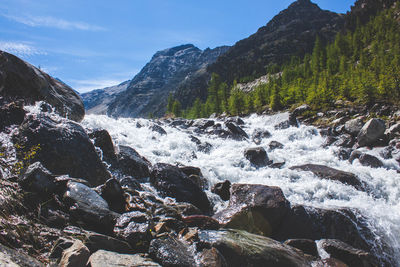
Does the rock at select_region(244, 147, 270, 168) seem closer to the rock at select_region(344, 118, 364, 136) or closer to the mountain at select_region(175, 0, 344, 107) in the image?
the rock at select_region(344, 118, 364, 136)

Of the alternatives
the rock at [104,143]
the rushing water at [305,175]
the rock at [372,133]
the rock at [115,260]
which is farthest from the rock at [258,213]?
the rock at [372,133]

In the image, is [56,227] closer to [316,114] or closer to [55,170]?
[55,170]

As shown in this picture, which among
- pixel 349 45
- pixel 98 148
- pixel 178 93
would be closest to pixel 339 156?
pixel 98 148

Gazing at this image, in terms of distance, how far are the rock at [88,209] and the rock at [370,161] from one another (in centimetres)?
1509

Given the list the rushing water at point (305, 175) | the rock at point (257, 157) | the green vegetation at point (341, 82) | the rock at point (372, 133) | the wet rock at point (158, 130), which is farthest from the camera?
the green vegetation at point (341, 82)

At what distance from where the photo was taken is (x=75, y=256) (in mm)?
3268

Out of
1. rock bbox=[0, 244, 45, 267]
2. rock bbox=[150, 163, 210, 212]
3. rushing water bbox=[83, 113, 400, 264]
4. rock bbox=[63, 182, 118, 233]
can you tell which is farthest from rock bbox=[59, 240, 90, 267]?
rushing water bbox=[83, 113, 400, 264]

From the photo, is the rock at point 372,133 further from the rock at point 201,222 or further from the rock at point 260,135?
the rock at point 201,222

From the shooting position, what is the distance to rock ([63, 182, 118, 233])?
5047 millimetres

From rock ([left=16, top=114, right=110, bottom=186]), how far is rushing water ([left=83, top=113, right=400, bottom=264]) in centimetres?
496

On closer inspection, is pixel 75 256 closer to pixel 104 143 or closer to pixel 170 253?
pixel 170 253

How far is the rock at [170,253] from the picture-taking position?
13.8 ft

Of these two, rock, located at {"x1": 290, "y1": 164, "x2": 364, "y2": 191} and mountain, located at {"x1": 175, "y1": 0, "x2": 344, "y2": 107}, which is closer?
rock, located at {"x1": 290, "y1": 164, "x2": 364, "y2": 191}

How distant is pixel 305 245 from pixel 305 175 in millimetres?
5790
